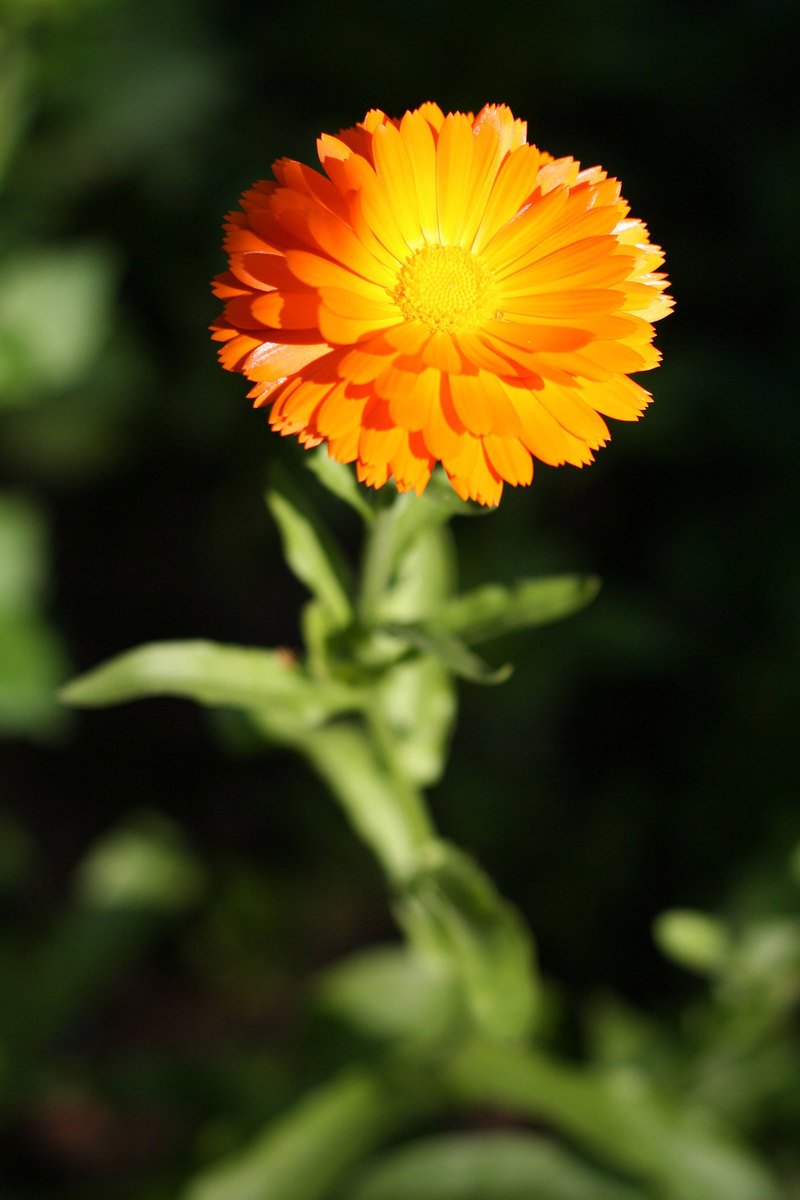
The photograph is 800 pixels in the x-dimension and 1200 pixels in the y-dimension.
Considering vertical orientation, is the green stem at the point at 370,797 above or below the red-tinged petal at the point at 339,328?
above

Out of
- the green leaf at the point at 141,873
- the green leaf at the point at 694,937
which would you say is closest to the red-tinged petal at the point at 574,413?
the green leaf at the point at 694,937

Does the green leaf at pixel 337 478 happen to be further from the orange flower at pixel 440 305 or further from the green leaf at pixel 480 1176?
the green leaf at pixel 480 1176

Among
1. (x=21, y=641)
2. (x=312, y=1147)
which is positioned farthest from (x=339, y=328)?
(x=312, y=1147)

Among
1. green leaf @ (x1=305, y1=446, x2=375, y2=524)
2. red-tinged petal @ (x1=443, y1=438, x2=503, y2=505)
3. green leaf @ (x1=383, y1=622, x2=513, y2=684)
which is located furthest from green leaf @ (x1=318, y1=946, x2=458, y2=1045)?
red-tinged petal @ (x1=443, y1=438, x2=503, y2=505)

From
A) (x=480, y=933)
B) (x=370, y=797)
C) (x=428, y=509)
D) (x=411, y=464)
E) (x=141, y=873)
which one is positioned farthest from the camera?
(x=141, y=873)

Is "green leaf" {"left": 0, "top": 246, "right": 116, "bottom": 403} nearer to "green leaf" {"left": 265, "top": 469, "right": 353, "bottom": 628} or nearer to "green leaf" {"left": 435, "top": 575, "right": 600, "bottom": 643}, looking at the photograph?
"green leaf" {"left": 265, "top": 469, "right": 353, "bottom": 628}

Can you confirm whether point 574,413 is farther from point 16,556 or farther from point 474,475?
point 16,556
